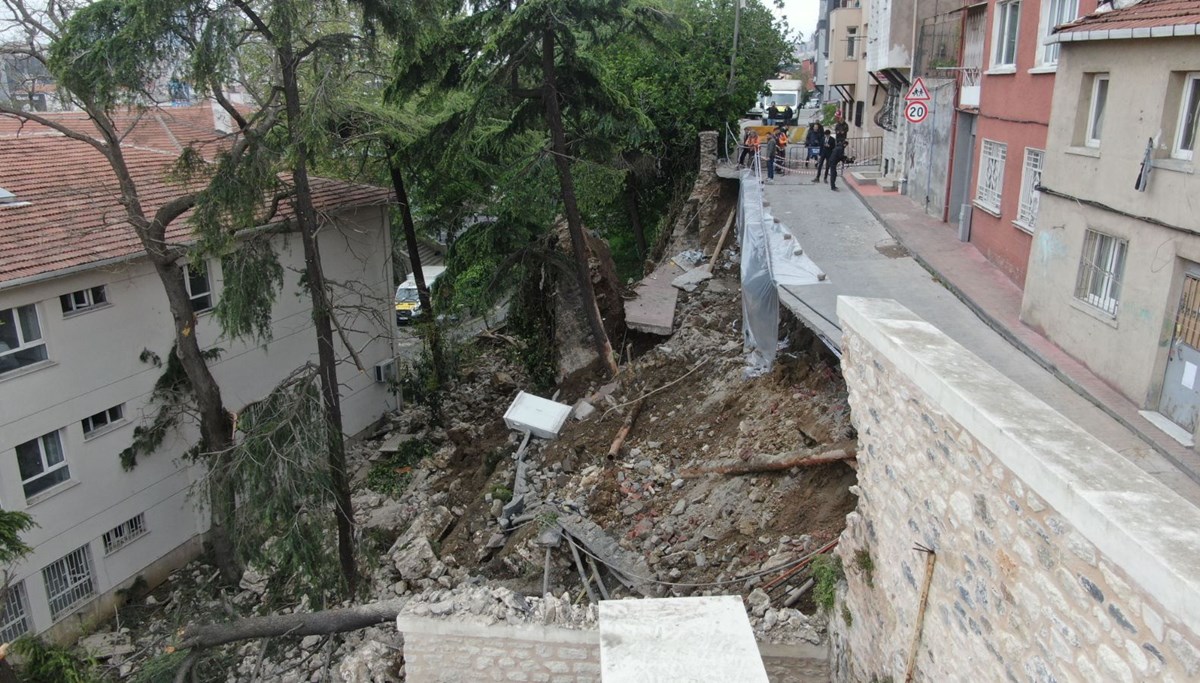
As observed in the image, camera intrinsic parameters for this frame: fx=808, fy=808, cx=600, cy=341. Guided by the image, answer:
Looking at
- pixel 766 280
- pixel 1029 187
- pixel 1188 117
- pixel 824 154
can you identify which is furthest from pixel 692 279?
pixel 1188 117

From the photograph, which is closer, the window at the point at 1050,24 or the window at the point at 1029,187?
the window at the point at 1050,24

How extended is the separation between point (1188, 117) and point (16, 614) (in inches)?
661

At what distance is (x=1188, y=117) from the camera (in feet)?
29.5

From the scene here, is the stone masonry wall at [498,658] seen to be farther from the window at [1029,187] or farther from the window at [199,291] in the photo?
the window at [1029,187]

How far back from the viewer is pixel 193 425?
1505 centimetres

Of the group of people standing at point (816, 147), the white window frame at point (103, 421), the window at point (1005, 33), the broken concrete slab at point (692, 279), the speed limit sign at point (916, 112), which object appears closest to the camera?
the white window frame at point (103, 421)

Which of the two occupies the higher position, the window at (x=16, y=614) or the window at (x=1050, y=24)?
the window at (x=1050, y=24)

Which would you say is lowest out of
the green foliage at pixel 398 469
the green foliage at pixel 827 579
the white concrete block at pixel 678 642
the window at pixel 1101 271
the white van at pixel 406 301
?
the green foliage at pixel 398 469

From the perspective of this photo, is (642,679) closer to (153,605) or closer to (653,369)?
(653,369)

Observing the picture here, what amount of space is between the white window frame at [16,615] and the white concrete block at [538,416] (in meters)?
7.70

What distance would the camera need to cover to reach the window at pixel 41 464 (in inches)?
477

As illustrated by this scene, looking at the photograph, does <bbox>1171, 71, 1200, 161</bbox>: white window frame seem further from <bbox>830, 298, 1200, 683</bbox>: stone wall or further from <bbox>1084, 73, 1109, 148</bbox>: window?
<bbox>830, 298, 1200, 683</bbox>: stone wall

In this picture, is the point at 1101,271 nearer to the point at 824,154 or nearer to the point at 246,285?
the point at 246,285

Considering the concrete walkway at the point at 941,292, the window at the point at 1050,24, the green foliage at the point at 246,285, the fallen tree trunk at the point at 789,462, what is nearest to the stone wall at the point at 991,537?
the fallen tree trunk at the point at 789,462
